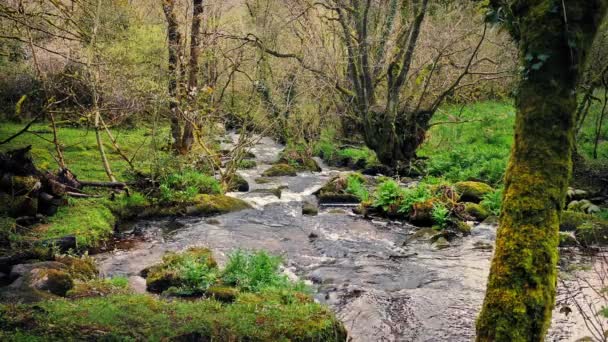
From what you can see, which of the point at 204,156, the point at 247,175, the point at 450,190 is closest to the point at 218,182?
the point at 204,156

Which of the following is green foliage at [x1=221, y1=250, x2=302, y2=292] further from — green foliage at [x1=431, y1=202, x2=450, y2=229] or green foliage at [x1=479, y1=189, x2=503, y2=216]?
green foliage at [x1=479, y1=189, x2=503, y2=216]

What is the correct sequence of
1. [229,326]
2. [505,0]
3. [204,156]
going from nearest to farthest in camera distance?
[505,0] → [229,326] → [204,156]

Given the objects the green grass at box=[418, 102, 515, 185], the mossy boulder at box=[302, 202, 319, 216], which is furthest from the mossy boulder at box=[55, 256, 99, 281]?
the green grass at box=[418, 102, 515, 185]

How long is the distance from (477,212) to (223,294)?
27.0ft

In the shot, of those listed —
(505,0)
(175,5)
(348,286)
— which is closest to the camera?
(505,0)

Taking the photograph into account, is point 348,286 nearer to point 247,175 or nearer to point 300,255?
point 300,255

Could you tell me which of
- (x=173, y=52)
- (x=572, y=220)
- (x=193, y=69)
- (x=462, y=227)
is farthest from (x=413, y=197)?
(x=173, y=52)

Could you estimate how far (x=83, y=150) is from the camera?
17.6 meters

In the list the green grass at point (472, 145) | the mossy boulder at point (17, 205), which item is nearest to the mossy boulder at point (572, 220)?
the green grass at point (472, 145)

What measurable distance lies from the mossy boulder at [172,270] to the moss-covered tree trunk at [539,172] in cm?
504

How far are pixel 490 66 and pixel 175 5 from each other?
12.8 metres

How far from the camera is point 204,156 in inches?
577

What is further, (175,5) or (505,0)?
(175,5)

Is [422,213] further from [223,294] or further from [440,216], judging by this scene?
[223,294]
